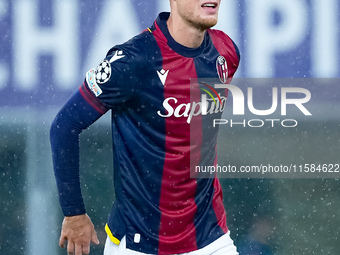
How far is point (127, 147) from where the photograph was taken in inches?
112

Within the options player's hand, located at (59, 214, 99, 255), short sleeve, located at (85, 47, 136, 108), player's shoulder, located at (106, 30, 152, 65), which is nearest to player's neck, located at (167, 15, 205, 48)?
player's shoulder, located at (106, 30, 152, 65)

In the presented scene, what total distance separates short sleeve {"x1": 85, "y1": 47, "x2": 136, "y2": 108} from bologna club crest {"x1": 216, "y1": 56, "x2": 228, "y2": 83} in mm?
443

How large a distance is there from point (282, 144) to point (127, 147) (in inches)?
76.1

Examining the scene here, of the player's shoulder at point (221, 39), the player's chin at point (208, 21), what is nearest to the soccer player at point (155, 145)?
the player's chin at point (208, 21)

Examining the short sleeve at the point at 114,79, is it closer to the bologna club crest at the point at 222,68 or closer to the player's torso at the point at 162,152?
the player's torso at the point at 162,152

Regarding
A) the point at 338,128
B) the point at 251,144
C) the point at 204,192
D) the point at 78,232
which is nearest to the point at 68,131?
the point at 78,232

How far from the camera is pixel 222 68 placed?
301 centimetres

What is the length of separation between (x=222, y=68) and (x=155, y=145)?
0.49m

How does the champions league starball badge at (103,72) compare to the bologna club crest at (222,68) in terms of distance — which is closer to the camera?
the champions league starball badge at (103,72)

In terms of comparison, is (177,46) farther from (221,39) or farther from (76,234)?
(76,234)

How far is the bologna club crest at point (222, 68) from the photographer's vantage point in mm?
2988

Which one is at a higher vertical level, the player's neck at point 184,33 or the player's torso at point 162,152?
the player's neck at point 184,33

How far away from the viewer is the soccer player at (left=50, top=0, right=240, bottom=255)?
110 inches

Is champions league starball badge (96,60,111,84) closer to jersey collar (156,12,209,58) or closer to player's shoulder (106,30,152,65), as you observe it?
player's shoulder (106,30,152,65)
